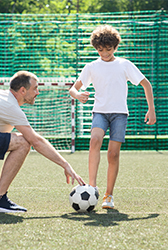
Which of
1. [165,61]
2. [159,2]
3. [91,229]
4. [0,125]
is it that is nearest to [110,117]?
[0,125]

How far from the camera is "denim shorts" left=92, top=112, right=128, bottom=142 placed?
3695 mm

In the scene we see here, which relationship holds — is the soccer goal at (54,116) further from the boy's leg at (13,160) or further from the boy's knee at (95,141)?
the boy's leg at (13,160)

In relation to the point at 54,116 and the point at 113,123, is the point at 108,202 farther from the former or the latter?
the point at 54,116

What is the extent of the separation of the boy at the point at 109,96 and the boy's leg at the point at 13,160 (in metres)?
0.69

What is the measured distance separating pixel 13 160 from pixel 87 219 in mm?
781

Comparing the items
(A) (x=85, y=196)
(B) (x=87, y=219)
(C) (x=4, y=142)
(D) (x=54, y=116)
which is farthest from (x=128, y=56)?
(B) (x=87, y=219)

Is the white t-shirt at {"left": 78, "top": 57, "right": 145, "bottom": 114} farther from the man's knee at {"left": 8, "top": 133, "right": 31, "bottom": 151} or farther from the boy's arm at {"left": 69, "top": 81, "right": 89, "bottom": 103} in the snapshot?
the man's knee at {"left": 8, "top": 133, "right": 31, "bottom": 151}

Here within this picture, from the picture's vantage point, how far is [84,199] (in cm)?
333

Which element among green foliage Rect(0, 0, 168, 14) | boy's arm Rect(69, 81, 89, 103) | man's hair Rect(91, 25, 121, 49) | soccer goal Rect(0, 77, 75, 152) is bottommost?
soccer goal Rect(0, 77, 75, 152)

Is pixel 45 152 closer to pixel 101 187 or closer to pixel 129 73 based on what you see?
pixel 129 73

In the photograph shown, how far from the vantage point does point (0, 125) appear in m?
3.36

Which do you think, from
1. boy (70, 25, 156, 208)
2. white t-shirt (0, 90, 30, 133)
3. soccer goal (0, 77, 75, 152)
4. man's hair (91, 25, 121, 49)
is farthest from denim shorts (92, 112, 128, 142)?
soccer goal (0, 77, 75, 152)

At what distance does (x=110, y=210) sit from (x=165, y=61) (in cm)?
767

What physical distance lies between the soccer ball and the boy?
0.19 meters
